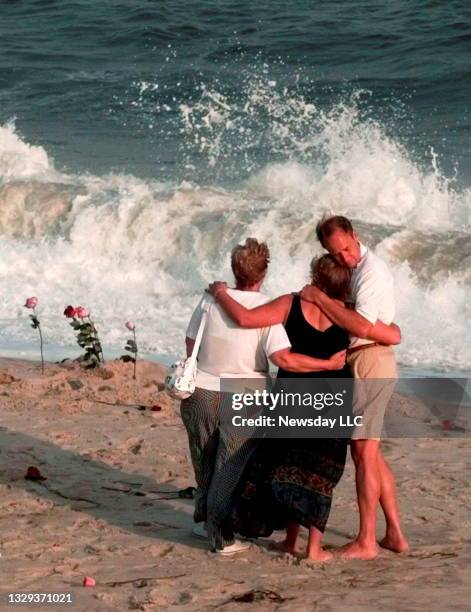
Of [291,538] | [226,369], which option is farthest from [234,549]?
[226,369]

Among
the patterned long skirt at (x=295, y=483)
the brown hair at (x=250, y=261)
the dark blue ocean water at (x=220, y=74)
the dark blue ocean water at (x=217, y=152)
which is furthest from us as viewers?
the dark blue ocean water at (x=220, y=74)

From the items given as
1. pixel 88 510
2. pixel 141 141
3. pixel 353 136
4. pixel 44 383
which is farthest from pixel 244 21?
pixel 88 510

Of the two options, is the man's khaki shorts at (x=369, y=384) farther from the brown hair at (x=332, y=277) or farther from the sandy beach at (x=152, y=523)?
the sandy beach at (x=152, y=523)

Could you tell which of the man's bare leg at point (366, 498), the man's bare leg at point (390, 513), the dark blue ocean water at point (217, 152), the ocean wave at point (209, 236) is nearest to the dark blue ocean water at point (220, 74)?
the dark blue ocean water at point (217, 152)

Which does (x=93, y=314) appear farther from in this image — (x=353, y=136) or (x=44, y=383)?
(x=353, y=136)

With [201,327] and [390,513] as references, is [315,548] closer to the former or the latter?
[390,513]

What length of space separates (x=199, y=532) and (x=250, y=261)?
1373 mm

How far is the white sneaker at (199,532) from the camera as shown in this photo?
20.4 ft

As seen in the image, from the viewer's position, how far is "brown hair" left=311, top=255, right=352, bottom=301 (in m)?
5.73

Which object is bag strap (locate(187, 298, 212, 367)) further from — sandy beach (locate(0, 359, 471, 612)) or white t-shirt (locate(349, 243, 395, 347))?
sandy beach (locate(0, 359, 471, 612))

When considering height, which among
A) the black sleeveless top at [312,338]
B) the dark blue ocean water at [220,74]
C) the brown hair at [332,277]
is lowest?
the black sleeveless top at [312,338]

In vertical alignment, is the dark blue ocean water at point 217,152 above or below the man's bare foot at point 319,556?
above

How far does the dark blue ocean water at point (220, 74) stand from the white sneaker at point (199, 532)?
37.9ft

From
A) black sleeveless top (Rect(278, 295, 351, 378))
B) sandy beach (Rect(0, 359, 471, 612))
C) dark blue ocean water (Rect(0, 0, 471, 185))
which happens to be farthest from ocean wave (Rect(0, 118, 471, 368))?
black sleeveless top (Rect(278, 295, 351, 378))
